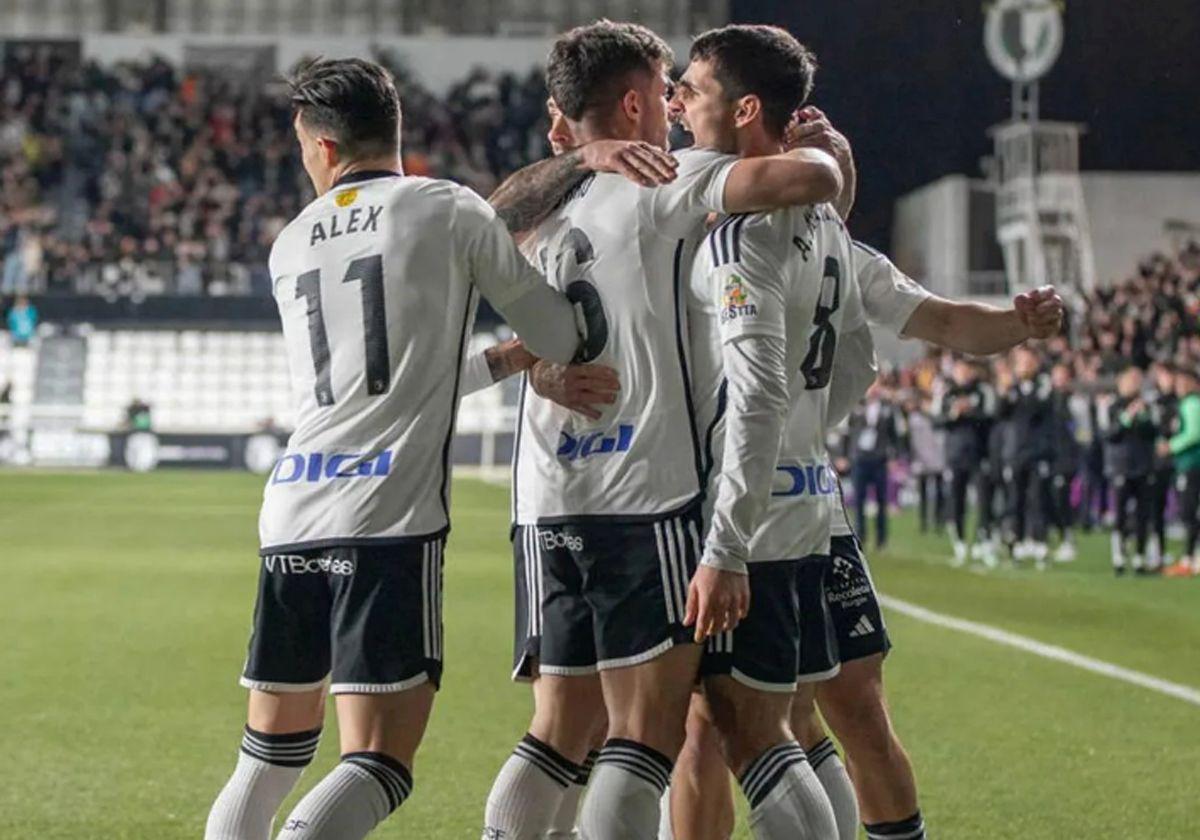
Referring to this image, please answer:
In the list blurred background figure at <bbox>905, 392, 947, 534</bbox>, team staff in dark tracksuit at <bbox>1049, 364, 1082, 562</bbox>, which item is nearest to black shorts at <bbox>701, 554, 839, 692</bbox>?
team staff in dark tracksuit at <bbox>1049, 364, 1082, 562</bbox>

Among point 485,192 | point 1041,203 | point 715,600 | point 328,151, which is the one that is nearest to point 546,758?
point 715,600

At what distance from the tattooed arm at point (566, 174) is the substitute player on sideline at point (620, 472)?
29 millimetres

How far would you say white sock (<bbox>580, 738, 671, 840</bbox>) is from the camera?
4.19 m

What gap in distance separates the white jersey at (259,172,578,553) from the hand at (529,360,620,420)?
0.05m

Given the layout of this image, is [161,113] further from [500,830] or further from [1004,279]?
[500,830]

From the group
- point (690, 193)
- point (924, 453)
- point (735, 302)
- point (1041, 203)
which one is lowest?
point (924, 453)

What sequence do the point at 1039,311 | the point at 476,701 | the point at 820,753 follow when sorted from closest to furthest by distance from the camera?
1. the point at 820,753
2. the point at 1039,311
3. the point at 476,701

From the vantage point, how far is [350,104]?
4375 mm

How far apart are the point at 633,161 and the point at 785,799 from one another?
1.30 m

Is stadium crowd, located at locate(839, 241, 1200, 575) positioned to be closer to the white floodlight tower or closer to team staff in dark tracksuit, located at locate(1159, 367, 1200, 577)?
team staff in dark tracksuit, located at locate(1159, 367, 1200, 577)

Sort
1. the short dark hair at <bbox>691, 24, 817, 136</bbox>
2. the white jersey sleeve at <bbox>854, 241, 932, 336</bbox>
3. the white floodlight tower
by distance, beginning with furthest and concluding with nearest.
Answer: the white floodlight tower < the white jersey sleeve at <bbox>854, 241, 932, 336</bbox> < the short dark hair at <bbox>691, 24, 817, 136</bbox>

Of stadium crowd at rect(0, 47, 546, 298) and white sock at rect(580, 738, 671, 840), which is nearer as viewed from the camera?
white sock at rect(580, 738, 671, 840)

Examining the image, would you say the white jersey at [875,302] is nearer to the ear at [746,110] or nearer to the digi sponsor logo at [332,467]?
the ear at [746,110]

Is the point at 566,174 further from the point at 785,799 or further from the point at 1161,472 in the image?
the point at 1161,472
